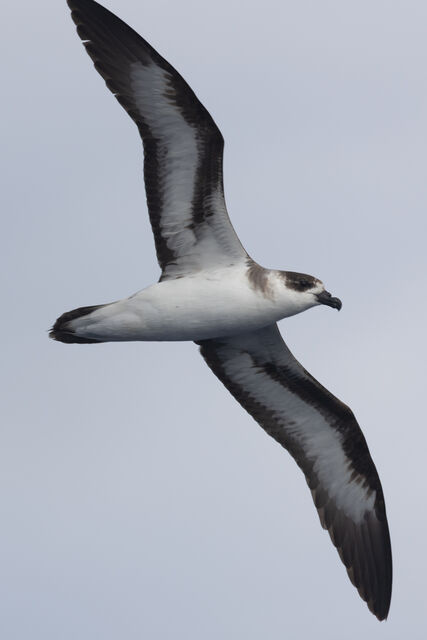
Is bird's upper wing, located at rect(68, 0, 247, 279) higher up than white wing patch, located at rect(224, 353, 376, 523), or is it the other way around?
bird's upper wing, located at rect(68, 0, 247, 279)

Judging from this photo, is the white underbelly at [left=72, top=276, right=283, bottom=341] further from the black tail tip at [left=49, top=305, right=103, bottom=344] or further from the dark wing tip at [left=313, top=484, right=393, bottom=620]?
Answer: the dark wing tip at [left=313, top=484, right=393, bottom=620]

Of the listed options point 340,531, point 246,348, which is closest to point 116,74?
point 246,348

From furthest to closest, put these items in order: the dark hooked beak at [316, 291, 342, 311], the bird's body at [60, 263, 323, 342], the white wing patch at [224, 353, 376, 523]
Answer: the white wing patch at [224, 353, 376, 523], the dark hooked beak at [316, 291, 342, 311], the bird's body at [60, 263, 323, 342]

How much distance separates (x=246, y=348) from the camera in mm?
22094

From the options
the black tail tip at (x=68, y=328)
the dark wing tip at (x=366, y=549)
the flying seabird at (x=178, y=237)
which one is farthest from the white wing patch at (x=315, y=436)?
the black tail tip at (x=68, y=328)

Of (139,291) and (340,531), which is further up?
(139,291)

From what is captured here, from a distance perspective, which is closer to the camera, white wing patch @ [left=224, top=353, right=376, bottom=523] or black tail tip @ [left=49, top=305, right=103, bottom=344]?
black tail tip @ [left=49, top=305, right=103, bottom=344]

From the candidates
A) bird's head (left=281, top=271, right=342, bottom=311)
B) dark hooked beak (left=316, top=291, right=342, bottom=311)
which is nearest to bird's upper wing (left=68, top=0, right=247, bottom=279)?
bird's head (left=281, top=271, right=342, bottom=311)

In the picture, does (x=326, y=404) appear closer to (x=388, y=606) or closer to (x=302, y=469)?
(x=302, y=469)

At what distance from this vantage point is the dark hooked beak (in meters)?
20.3

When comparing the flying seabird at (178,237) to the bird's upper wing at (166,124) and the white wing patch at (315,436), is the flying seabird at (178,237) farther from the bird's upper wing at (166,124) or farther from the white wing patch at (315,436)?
the white wing patch at (315,436)

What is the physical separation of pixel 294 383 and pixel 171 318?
323 cm

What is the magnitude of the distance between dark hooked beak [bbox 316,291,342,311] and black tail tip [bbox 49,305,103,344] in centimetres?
336

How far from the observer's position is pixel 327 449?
23.0 m
